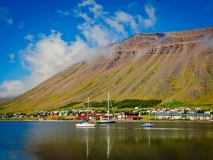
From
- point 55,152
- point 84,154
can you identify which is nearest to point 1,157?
point 55,152

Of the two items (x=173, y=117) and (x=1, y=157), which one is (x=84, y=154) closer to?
(x=1, y=157)

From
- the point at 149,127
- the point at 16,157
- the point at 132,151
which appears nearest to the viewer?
the point at 16,157

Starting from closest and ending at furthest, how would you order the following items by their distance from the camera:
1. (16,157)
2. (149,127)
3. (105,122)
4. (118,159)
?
1. (118,159)
2. (16,157)
3. (149,127)
4. (105,122)

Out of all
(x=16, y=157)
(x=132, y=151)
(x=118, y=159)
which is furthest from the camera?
(x=132, y=151)

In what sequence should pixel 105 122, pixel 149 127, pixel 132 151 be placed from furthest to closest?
pixel 105 122 < pixel 149 127 < pixel 132 151

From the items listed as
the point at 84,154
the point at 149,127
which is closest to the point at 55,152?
the point at 84,154

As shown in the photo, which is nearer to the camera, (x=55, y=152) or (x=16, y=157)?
(x=16, y=157)

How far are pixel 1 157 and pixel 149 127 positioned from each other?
78913 millimetres

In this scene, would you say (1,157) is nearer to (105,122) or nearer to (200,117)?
(105,122)

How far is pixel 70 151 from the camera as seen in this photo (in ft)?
188

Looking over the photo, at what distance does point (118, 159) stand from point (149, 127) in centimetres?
7791

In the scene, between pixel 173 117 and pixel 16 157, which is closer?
pixel 16 157

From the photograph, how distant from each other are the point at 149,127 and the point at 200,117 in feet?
259

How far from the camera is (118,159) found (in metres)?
47.8
